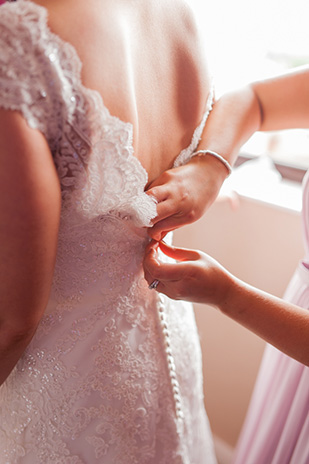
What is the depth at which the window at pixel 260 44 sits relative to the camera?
164 centimetres

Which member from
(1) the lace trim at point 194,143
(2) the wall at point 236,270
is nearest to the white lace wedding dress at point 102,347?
(1) the lace trim at point 194,143

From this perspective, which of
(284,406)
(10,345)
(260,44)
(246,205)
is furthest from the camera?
(260,44)

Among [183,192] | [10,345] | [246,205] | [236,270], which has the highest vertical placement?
[183,192]

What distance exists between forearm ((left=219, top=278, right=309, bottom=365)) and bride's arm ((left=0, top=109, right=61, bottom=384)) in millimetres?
318

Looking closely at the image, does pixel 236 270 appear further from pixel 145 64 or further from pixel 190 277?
pixel 145 64

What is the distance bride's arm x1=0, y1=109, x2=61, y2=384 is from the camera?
1.66 feet

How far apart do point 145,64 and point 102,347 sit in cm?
46

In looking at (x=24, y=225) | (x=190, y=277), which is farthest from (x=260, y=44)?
(x=24, y=225)

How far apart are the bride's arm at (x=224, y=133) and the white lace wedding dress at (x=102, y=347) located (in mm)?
35

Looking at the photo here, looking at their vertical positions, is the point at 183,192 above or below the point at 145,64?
below

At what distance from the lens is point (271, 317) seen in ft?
2.50

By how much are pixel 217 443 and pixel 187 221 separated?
4.11ft

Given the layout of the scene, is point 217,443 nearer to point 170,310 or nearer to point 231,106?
point 170,310

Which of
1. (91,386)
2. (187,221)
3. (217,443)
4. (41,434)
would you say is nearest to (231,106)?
(187,221)
